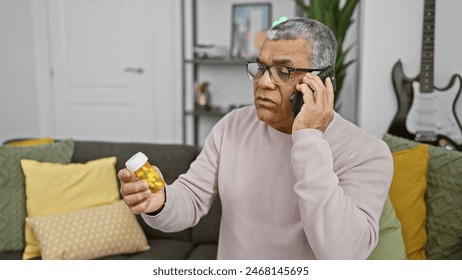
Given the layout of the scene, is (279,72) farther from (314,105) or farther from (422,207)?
(422,207)

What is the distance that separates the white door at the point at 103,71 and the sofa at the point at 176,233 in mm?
1527

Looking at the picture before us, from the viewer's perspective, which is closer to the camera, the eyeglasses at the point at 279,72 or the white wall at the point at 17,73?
the eyeglasses at the point at 279,72

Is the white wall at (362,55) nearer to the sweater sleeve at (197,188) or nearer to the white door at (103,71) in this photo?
the white door at (103,71)

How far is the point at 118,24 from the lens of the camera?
114 inches

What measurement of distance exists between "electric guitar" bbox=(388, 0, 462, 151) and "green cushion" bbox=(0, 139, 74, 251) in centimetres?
123

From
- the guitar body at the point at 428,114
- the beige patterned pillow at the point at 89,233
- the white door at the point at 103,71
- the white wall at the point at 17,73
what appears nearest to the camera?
the beige patterned pillow at the point at 89,233

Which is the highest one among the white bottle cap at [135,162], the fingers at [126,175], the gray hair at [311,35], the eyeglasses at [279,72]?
the gray hair at [311,35]

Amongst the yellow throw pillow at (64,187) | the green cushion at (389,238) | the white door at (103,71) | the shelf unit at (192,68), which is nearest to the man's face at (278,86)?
the green cushion at (389,238)

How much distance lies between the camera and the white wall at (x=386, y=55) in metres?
1.69

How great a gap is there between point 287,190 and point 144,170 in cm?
28

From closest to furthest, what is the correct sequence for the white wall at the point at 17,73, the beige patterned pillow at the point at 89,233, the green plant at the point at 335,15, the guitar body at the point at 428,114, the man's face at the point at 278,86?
the man's face at the point at 278,86 < the beige patterned pillow at the point at 89,233 < the guitar body at the point at 428,114 < the green plant at the point at 335,15 < the white wall at the point at 17,73

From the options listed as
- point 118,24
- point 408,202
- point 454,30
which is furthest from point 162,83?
point 408,202

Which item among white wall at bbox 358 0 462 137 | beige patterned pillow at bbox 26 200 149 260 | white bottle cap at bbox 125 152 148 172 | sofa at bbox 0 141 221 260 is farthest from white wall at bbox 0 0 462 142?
white bottle cap at bbox 125 152 148 172

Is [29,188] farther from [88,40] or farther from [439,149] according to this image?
[88,40]
